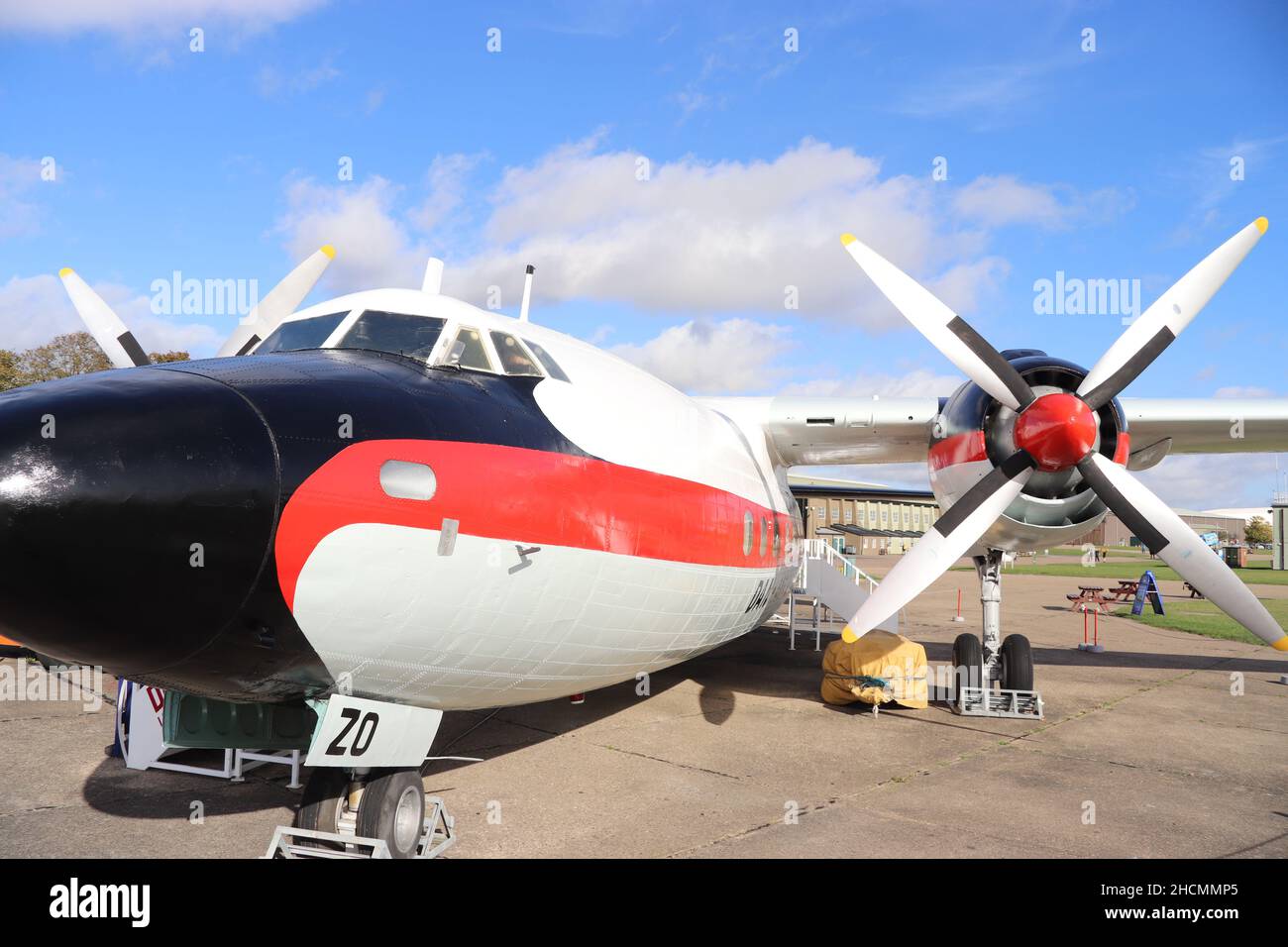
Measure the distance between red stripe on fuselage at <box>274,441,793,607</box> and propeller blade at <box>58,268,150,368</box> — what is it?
21.4 feet

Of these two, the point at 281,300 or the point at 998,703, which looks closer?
the point at 281,300

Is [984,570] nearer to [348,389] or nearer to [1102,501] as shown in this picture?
[1102,501]

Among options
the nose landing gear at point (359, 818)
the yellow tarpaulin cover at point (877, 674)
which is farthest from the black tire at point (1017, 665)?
the nose landing gear at point (359, 818)

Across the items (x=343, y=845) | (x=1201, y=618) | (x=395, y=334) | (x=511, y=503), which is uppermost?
(x=395, y=334)

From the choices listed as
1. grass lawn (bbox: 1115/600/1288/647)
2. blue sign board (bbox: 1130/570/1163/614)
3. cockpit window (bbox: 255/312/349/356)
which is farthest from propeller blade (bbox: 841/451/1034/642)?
blue sign board (bbox: 1130/570/1163/614)

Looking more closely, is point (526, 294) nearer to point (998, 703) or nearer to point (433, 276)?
point (433, 276)

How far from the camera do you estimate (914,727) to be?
35.7ft

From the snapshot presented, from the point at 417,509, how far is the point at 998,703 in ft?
32.2

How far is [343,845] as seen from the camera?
5598mm

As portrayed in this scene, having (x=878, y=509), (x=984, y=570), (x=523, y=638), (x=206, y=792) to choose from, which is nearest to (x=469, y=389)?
(x=523, y=638)

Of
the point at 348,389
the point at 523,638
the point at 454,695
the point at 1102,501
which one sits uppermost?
the point at 348,389

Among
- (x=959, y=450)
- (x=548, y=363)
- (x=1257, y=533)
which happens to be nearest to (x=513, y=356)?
(x=548, y=363)

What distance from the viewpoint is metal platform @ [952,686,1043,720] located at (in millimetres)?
11594

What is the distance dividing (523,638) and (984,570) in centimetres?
814
